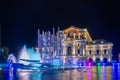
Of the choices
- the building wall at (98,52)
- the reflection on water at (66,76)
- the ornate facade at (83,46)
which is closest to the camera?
the reflection on water at (66,76)

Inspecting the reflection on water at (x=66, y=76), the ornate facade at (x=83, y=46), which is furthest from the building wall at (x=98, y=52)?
the reflection on water at (x=66, y=76)

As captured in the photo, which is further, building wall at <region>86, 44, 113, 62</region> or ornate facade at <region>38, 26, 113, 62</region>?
building wall at <region>86, 44, 113, 62</region>

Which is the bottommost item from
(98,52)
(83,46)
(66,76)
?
(66,76)

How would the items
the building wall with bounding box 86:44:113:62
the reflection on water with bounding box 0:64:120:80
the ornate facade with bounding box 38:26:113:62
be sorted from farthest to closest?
the building wall with bounding box 86:44:113:62 → the ornate facade with bounding box 38:26:113:62 → the reflection on water with bounding box 0:64:120:80

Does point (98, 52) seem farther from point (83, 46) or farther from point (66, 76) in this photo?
point (66, 76)

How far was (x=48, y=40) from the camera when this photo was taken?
58.7 metres

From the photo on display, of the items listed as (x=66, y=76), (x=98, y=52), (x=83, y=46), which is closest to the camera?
(x=66, y=76)

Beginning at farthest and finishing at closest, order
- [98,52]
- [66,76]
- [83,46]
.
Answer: [98,52] → [83,46] → [66,76]

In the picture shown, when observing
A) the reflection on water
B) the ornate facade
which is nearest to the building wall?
the ornate facade

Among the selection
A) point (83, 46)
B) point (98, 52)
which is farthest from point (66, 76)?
point (98, 52)

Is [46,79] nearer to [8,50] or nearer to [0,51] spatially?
[0,51]

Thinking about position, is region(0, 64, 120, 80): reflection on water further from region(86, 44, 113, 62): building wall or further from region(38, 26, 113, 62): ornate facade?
region(86, 44, 113, 62): building wall

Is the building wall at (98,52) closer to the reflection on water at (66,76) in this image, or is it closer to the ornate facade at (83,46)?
the ornate facade at (83,46)

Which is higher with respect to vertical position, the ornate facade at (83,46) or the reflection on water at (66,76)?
the ornate facade at (83,46)
